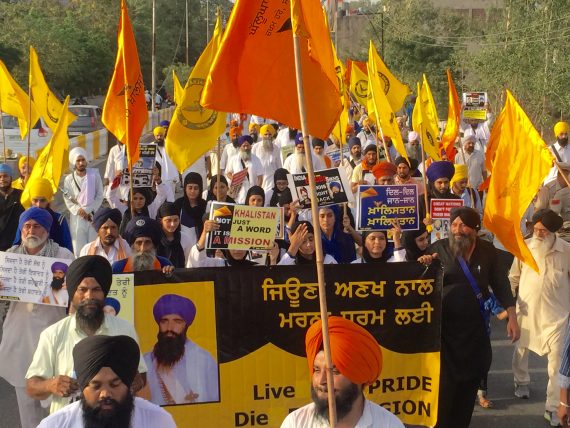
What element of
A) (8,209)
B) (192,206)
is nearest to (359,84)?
(192,206)

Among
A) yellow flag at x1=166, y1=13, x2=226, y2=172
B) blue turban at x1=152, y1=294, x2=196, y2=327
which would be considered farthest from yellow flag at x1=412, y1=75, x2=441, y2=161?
blue turban at x1=152, y1=294, x2=196, y2=327

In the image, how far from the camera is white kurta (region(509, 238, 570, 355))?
696cm

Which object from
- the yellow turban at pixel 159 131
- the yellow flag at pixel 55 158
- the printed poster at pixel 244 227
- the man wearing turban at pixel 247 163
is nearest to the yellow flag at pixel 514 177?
the printed poster at pixel 244 227

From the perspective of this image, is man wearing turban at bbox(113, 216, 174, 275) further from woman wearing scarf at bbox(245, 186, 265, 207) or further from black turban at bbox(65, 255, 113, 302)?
woman wearing scarf at bbox(245, 186, 265, 207)

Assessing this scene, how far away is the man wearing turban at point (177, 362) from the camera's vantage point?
19.4ft

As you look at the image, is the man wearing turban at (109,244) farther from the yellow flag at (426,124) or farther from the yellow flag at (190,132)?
the yellow flag at (426,124)

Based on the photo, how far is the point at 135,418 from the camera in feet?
11.8

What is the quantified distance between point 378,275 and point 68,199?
5730mm

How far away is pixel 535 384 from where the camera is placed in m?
7.78

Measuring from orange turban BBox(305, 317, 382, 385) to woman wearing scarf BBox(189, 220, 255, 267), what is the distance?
2937mm

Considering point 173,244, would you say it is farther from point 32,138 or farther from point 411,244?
point 32,138

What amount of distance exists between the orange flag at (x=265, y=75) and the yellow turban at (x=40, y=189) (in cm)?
427

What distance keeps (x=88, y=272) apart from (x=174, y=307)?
4.73 ft

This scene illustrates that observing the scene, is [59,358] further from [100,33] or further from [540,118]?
[100,33]
